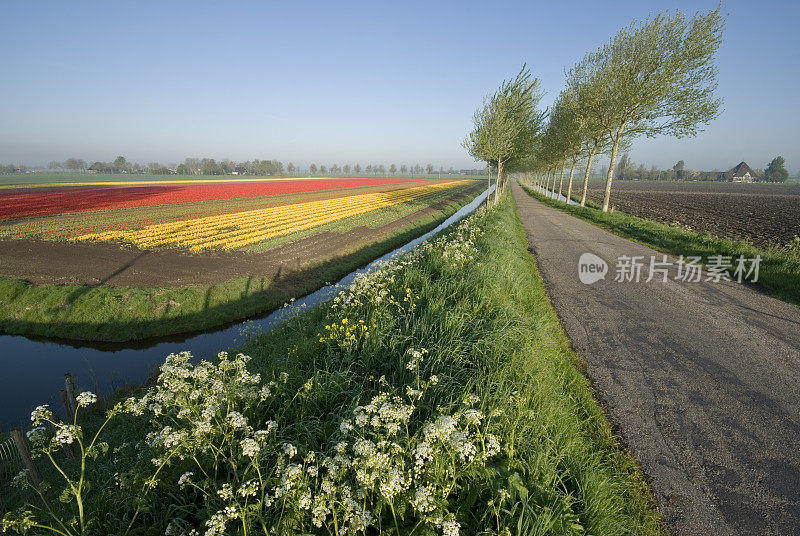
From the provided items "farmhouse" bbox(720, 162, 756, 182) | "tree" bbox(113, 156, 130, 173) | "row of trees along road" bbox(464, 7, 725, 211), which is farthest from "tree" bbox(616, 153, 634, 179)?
"tree" bbox(113, 156, 130, 173)

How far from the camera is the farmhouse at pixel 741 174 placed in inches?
5704

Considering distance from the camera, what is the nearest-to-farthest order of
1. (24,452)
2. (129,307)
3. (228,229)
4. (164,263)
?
(24,452) → (129,307) → (164,263) → (228,229)

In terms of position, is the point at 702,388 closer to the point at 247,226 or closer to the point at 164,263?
the point at 164,263

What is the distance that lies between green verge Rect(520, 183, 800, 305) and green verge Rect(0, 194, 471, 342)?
602 inches

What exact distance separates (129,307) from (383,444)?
41.8 feet

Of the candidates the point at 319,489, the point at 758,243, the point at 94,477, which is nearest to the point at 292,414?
the point at 319,489

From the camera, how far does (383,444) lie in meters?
2.43

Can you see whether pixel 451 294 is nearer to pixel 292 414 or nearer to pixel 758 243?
pixel 292 414

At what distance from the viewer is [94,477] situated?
4.19 m

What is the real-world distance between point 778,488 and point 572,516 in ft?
8.84

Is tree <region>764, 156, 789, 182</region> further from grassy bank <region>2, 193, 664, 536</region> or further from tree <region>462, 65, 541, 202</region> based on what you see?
grassy bank <region>2, 193, 664, 536</region>

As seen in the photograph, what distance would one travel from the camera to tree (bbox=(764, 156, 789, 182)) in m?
145

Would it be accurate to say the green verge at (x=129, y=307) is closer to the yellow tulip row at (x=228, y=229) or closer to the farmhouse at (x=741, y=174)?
the yellow tulip row at (x=228, y=229)

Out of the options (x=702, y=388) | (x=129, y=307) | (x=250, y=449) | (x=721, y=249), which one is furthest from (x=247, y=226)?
(x=721, y=249)
